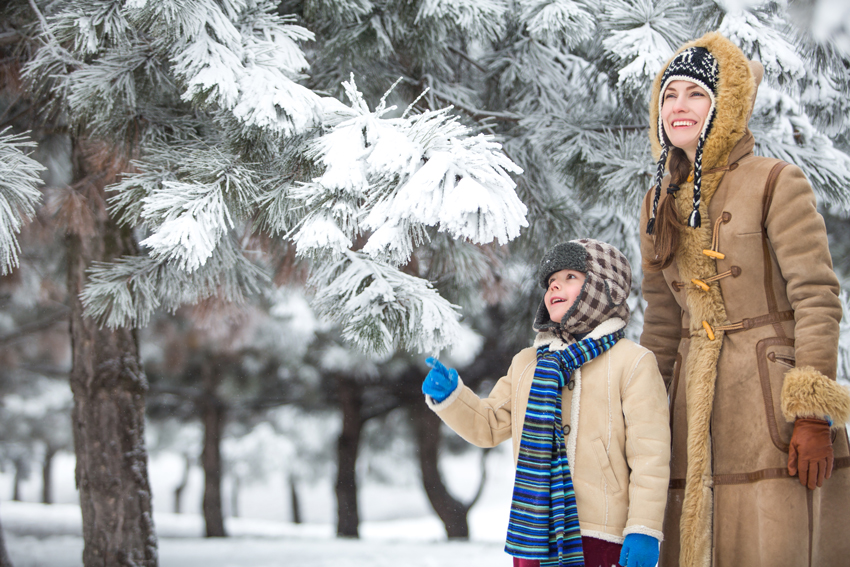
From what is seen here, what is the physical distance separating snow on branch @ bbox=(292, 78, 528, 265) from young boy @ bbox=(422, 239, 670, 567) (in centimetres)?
30

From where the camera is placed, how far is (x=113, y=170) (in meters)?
2.35

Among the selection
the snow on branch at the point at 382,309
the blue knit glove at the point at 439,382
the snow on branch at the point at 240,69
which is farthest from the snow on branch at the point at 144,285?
the blue knit glove at the point at 439,382

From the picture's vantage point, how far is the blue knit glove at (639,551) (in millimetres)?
1368

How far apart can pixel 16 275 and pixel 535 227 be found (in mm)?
3802

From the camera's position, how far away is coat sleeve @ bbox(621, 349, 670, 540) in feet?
4.58

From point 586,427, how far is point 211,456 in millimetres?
6642

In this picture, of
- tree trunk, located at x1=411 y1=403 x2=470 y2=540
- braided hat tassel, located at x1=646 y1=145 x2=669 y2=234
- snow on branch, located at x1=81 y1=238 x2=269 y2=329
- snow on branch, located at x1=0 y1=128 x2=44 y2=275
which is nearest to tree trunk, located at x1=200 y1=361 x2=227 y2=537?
tree trunk, located at x1=411 y1=403 x2=470 y2=540

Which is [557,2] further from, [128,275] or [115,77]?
[128,275]

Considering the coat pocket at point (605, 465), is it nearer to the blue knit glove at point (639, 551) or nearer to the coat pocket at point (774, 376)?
the blue knit glove at point (639, 551)

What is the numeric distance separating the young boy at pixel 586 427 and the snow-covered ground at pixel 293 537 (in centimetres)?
307

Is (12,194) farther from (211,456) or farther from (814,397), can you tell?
(211,456)

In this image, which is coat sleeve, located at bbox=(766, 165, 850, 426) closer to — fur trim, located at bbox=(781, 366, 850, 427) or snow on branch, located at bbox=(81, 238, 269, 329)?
fur trim, located at bbox=(781, 366, 850, 427)

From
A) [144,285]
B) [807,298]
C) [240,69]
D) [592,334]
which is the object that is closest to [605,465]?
[592,334]

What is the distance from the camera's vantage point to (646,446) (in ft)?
4.74
